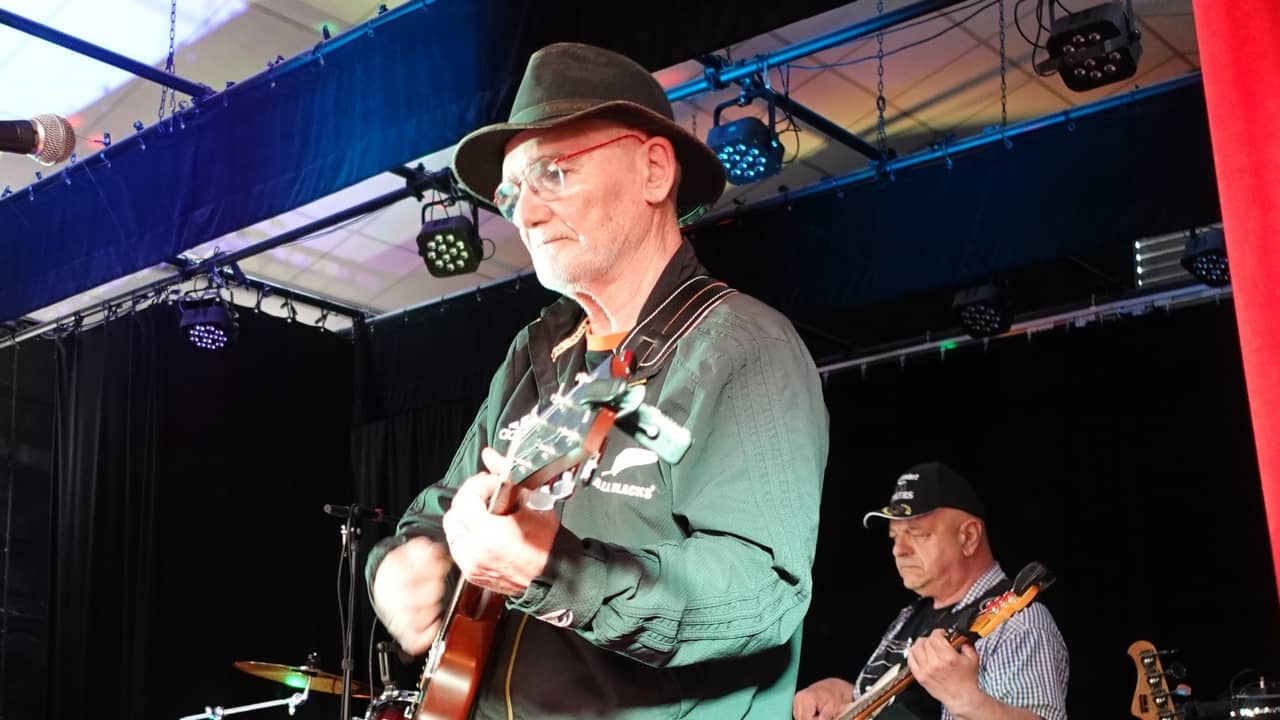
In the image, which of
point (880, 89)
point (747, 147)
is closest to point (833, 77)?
point (880, 89)

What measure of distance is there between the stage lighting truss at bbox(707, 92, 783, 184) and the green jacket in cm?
404

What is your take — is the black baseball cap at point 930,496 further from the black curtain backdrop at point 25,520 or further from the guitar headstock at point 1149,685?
the black curtain backdrop at point 25,520

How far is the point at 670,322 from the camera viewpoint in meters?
1.83

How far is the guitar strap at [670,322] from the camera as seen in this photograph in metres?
1.78

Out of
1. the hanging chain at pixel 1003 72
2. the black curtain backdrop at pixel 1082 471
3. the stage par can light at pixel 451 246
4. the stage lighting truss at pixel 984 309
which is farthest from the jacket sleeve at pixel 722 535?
the black curtain backdrop at pixel 1082 471

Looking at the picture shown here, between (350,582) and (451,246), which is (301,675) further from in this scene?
(451,246)

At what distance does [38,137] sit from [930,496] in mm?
3673

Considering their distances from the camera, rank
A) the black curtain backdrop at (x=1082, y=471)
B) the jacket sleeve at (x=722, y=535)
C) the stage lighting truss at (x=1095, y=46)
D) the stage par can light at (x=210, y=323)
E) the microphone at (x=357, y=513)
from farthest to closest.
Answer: the stage par can light at (x=210, y=323), the black curtain backdrop at (x=1082, y=471), the microphone at (x=357, y=513), the stage lighting truss at (x=1095, y=46), the jacket sleeve at (x=722, y=535)

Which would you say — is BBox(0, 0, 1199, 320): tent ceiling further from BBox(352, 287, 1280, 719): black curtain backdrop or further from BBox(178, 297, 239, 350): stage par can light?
BBox(352, 287, 1280, 719): black curtain backdrop

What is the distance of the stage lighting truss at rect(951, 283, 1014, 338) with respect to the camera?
7398 mm

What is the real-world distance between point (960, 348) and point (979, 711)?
4.45 metres

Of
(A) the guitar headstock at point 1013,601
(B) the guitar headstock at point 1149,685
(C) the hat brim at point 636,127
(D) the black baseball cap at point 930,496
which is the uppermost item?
(C) the hat brim at point 636,127

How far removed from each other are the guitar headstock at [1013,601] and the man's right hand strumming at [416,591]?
2.73 meters

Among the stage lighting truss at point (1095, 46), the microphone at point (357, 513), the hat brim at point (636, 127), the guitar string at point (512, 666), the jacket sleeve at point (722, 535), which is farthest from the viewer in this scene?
the microphone at point (357, 513)
